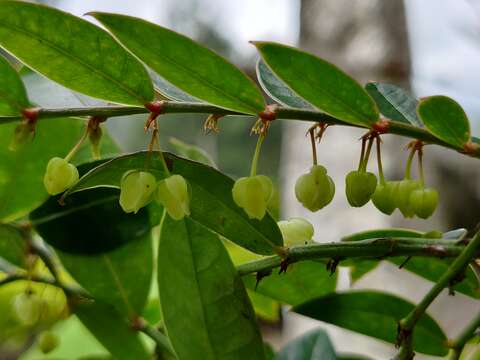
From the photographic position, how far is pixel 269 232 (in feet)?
1.96

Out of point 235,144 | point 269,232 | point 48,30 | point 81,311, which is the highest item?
point 48,30

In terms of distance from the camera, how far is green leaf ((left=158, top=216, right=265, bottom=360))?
23.8 inches

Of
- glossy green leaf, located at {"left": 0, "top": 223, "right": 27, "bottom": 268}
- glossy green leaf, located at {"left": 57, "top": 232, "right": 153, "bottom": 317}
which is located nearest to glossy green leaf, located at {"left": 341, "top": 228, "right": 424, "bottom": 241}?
glossy green leaf, located at {"left": 57, "top": 232, "right": 153, "bottom": 317}

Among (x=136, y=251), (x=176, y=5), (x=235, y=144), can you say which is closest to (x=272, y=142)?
(x=235, y=144)

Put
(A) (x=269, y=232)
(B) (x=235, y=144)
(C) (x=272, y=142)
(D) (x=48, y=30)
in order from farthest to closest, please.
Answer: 1. (B) (x=235, y=144)
2. (C) (x=272, y=142)
3. (A) (x=269, y=232)
4. (D) (x=48, y=30)

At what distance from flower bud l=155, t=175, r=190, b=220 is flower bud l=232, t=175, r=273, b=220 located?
0.04 meters

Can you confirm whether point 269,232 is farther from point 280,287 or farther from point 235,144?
point 235,144

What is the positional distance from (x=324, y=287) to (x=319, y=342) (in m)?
0.06

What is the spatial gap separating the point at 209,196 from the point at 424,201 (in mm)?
192

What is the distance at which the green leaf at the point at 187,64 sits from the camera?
18.5 inches

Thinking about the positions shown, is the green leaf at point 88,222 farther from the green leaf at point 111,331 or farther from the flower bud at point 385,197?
the flower bud at point 385,197

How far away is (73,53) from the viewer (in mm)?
506

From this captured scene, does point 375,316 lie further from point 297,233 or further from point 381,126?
point 381,126

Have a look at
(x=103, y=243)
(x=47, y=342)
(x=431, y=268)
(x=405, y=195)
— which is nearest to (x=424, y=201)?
(x=405, y=195)
